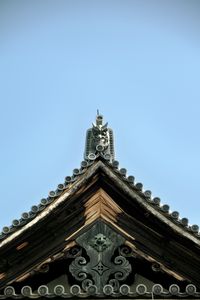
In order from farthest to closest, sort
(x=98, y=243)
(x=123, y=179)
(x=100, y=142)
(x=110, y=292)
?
(x=100, y=142) < (x=123, y=179) < (x=98, y=243) < (x=110, y=292)

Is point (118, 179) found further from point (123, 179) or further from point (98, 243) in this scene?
point (98, 243)

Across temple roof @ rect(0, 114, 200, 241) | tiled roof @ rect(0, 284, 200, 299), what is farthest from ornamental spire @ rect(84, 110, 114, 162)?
tiled roof @ rect(0, 284, 200, 299)

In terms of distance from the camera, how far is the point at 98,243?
35.2 feet

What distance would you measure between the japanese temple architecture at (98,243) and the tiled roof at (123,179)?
0.05 ft

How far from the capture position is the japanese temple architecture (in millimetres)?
10375

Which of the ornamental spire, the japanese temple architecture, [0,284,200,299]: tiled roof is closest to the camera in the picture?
[0,284,200,299]: tiled roof

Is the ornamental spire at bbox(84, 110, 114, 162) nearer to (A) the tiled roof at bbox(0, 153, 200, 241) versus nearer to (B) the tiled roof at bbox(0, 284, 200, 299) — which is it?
(A) the tiled roof at bbox(0, 153, 200, 241)

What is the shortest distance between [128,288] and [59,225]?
1845 millimetres

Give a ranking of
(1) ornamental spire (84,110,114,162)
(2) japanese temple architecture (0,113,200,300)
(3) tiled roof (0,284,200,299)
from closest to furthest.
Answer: (3) tiled roof (0,284,200,299) → (2) japanese temple architecture (0,113,200,300) → (1) ornamental spire (84,110,114,162)

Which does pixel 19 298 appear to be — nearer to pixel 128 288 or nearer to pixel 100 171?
pixel 128 288

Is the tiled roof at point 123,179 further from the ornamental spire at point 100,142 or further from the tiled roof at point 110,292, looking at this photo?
the tiled roof at point 110,292

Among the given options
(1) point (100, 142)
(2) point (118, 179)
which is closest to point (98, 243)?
(2) point (118, 179)

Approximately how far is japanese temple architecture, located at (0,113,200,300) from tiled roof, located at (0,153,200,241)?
16 mm

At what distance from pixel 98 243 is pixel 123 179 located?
120 cm
